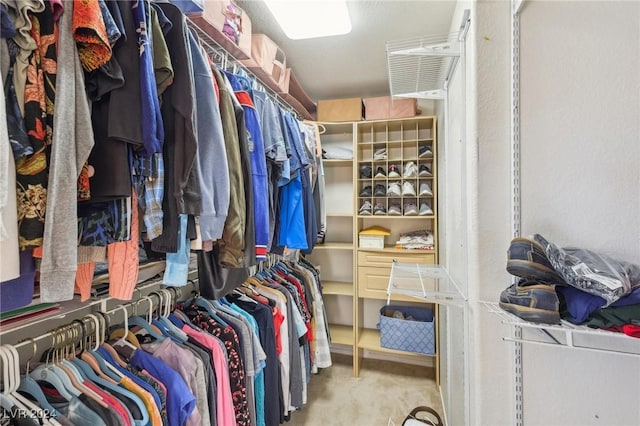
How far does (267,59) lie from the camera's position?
5.60 ft

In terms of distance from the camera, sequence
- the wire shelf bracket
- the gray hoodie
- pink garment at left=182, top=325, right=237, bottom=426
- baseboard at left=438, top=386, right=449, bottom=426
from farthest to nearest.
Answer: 1. baseboard at left=438, top=386, right=449, bottom=426
2. the wire shelf bracket
3. pink garment at left=182, top=325, right=237, bottom=426
4. the gray hoodie

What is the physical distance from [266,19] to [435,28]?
3.42ft

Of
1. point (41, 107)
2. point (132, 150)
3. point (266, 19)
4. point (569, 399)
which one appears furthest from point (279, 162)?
point (569, 399)

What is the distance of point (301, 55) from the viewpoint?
206cm

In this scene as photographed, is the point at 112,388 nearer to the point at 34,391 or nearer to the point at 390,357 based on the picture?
the point at 34,391

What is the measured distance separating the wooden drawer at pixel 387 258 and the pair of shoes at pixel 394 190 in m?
0.47

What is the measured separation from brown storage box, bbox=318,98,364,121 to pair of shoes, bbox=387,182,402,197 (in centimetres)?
61

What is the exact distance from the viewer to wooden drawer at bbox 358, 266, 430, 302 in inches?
88.4

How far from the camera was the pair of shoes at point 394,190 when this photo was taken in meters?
2.27

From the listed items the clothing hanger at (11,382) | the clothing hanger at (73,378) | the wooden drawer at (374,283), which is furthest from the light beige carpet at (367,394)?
the clothing hanger at (11,382)

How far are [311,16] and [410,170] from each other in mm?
1308

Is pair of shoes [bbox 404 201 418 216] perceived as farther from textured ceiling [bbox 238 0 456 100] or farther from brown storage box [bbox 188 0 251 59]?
brown storage box [bbox 188 0 251 59]

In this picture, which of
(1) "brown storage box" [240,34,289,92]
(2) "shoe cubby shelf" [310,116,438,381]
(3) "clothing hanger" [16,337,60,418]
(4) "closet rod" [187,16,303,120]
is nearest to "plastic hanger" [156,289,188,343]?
(3) "clothing hanger" [16,337,60,418]

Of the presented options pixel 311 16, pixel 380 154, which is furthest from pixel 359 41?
pixel 380 154
